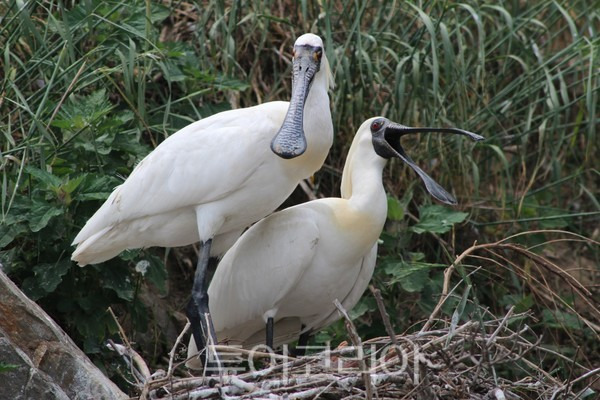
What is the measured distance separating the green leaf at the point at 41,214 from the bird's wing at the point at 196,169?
236 mm

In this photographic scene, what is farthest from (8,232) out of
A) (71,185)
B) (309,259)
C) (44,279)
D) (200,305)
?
(309,259)

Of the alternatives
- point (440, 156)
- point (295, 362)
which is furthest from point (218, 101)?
point (295, 362)

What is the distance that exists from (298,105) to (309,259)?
0.75 m

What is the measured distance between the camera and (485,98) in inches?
319

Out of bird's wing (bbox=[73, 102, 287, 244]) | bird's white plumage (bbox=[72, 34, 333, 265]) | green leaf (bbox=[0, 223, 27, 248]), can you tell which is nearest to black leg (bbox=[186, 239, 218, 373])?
bird's white plumage (bbox=[72, 34, 333, 265])

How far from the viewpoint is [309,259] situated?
6004 mm

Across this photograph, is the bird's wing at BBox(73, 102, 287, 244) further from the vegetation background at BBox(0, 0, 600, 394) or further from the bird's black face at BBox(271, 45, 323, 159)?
the vegetation background at BBox(0, 0, 600, 394)

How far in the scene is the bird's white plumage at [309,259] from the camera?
6.01 m

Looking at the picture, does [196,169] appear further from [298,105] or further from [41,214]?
[41,214]

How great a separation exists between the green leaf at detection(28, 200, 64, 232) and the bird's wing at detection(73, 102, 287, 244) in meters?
0.24

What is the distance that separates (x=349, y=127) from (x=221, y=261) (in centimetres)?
167

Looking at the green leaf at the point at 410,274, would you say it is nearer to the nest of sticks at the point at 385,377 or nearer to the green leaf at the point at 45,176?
the nest of sticks at the point at 385,377

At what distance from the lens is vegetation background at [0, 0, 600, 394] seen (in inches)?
252

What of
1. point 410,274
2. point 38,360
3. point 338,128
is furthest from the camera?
point 338,128
